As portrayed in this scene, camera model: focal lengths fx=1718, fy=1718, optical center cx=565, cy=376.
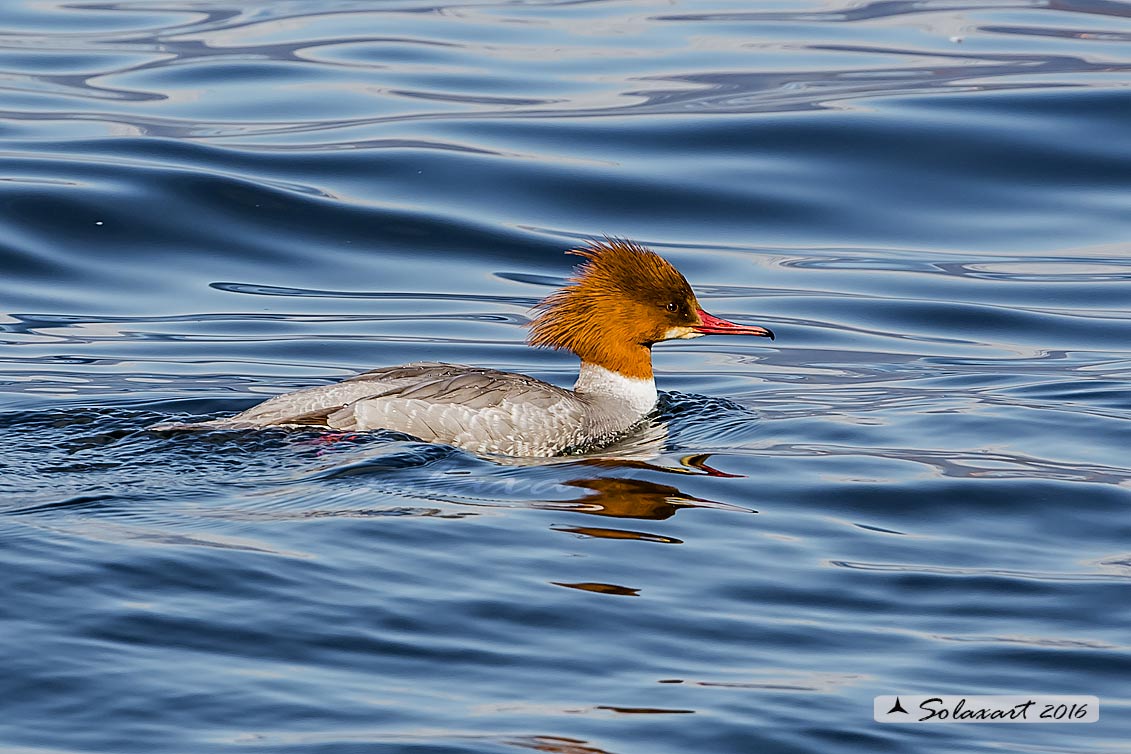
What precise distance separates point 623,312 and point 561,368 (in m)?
1.57

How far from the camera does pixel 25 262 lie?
464 inches

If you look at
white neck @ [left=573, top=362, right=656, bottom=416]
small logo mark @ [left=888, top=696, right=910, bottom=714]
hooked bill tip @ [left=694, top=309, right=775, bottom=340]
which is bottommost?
small logo mark @ [left=888, top=696, right=910, bottom=714]

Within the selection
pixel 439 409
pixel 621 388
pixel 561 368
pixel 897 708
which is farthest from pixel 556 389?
pixel 897 708

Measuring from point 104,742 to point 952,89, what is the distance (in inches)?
473

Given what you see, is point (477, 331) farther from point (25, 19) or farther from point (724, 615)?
point (25, 19)

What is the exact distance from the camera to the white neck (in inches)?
352

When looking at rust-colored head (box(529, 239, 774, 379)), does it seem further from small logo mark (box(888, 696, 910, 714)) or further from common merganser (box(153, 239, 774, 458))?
small logo mark (box(888, 696, 910, 714))

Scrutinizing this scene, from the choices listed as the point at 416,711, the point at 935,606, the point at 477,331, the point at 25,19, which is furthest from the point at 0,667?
A: the point at 25,19

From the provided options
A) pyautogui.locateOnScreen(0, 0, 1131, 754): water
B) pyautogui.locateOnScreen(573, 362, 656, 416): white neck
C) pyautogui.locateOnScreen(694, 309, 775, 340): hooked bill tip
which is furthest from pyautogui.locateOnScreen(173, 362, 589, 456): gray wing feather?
pyautogui.locateOnScreen(694, 309, 775, 340): hooked bill tip

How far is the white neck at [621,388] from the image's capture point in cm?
895

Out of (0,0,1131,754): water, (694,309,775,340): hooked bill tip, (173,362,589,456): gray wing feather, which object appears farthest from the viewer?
(694,309,775,340): hooked bill tip

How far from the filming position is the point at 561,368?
1042 cm

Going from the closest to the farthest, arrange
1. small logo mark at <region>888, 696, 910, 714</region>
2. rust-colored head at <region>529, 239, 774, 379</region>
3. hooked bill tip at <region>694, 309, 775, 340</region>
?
small logo mark at <region>888, 696, 910, 714</region>, hooked bill tip at <region>694, 309, 775, 340</region>, rust-colored head at <region>529, 239, 774, 379</region>

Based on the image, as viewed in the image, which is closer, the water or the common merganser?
the water
